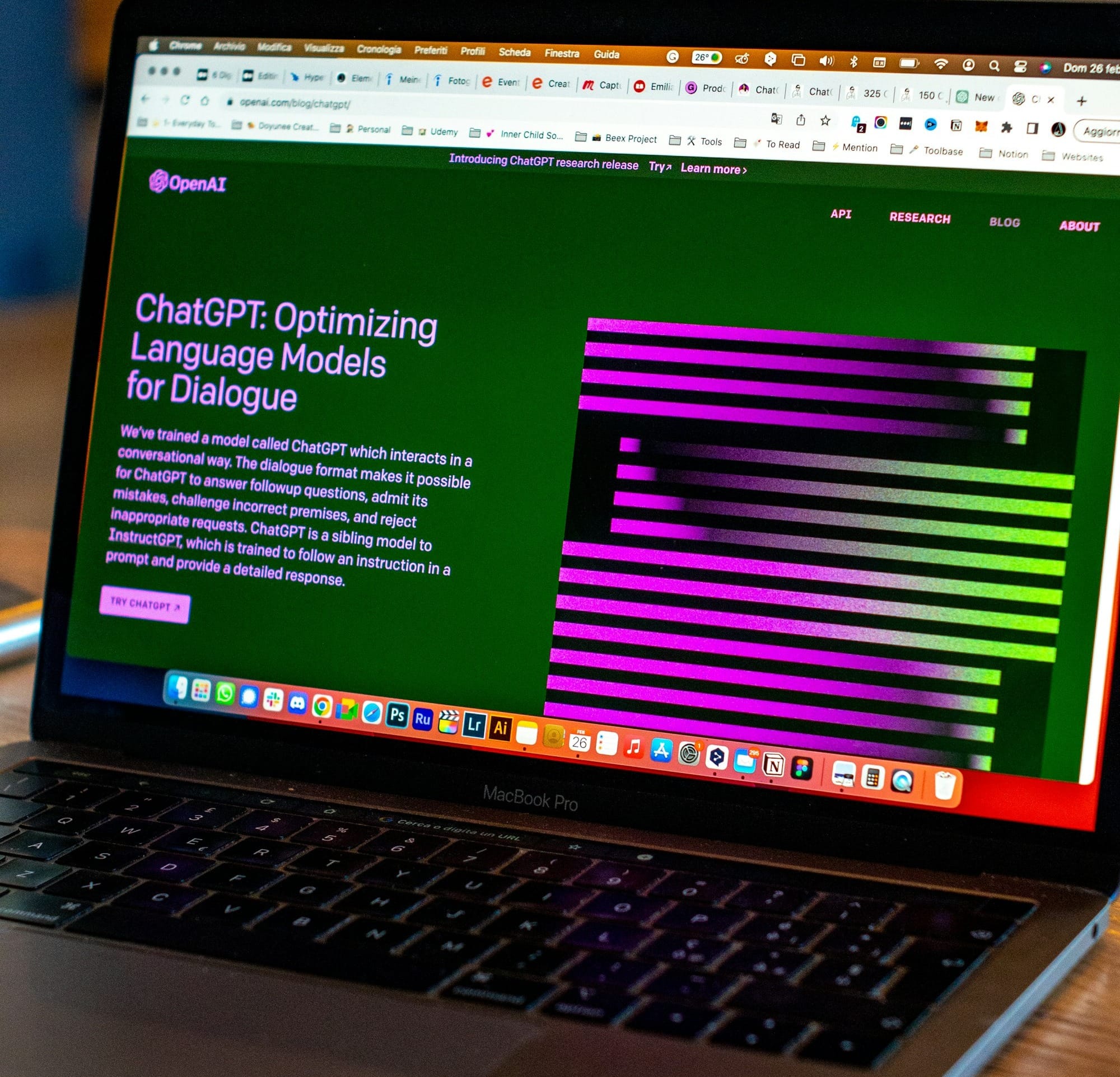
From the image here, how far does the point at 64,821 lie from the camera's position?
0.69 m

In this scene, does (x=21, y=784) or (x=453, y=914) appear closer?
→ (x=453, y=914)

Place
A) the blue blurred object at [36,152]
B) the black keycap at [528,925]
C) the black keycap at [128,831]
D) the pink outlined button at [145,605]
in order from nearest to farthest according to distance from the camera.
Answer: the black keycap at [528,925], the black keycap at [128,831], the pink outlined button at [145,605], the blue blurred object at [36,152]

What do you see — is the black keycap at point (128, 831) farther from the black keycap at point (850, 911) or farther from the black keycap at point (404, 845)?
the black keycap at point (850, 911)

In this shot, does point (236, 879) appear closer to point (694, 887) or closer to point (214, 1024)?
point (214, 1024)

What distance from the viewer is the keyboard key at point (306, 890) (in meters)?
0.61

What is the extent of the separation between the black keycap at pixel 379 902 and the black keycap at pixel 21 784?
233mm

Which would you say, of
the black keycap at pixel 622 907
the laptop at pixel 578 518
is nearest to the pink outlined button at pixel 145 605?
the laptop at pixel 578 518

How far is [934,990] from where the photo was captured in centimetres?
51

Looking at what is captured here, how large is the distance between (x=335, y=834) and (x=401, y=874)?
0.06 meters

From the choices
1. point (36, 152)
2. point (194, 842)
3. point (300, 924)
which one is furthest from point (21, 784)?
point (36, 152)

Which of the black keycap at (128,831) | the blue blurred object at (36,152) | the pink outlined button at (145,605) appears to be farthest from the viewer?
the blue blurred object at (36,152)

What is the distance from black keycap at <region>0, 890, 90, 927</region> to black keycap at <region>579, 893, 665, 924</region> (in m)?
0.24

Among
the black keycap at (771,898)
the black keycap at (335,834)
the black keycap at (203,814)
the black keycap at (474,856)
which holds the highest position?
the black keycap at (771,898)

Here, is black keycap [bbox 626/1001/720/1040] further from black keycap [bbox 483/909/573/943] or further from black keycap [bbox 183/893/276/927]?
black keycap [bbox 183/893/276/927]
